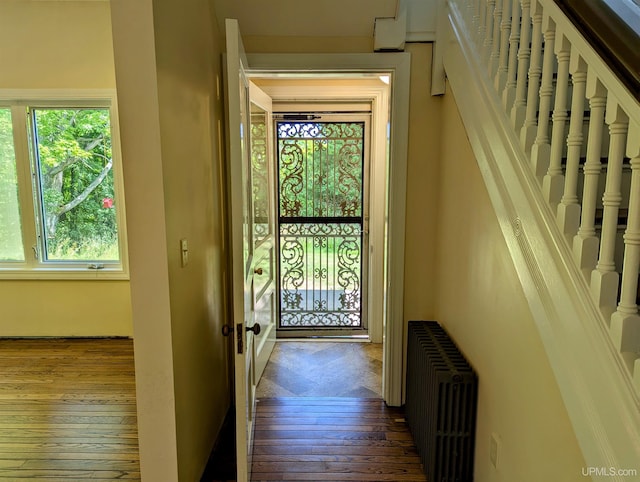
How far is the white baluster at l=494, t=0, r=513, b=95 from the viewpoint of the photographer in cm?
155

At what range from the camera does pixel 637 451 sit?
2.69 feet

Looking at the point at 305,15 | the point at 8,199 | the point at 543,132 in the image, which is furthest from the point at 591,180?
the point at 8,199

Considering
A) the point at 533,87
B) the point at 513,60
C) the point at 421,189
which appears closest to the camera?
the point at 533,87

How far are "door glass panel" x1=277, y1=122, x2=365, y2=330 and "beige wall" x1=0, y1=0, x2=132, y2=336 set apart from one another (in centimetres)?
157

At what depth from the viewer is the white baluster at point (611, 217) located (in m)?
0.94

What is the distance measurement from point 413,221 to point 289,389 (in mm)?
1501

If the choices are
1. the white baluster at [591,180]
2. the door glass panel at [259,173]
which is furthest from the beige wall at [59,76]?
the white baluster at [591,180]

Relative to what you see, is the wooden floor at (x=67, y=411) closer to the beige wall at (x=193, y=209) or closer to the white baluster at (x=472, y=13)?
the beige wall at (x=193, y=209)

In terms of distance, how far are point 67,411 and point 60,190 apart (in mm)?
2035

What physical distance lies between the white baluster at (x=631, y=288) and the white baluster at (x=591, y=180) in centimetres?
12

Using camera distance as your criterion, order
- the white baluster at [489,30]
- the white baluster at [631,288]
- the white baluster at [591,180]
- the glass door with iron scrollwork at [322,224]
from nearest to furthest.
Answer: the white baluster at [631,288], the white baluster at [591,180], the white baluster at [489,30], the glass door with iron scrollwork at [322,224]

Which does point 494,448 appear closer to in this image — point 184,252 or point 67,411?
point 184,252

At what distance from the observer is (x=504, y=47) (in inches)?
60.9

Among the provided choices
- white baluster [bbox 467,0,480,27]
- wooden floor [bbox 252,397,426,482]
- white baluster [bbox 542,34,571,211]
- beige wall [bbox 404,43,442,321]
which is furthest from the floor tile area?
white baluster [bbox 467,0,480,27]
